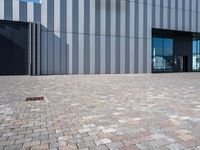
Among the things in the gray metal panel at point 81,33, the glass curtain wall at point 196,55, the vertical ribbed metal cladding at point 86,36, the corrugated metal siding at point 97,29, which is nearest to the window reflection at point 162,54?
the corrugated metal siding at point 97,29

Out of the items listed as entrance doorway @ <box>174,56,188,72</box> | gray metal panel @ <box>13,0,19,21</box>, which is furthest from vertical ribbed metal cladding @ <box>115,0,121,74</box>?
entrance doorway @ <box>174,56,188,72</box>

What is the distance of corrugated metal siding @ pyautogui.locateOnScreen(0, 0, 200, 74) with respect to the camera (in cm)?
2425

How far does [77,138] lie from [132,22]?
25.6 m

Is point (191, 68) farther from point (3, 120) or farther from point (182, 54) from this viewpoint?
point (3, 120)

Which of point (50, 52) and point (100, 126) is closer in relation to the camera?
point (100, 126)

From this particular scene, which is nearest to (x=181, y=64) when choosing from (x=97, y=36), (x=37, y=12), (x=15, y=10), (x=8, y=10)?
(x=97, y=36)

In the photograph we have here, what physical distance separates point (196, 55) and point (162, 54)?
785cm

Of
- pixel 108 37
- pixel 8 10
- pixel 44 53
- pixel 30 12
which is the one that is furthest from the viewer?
pixel 108 37

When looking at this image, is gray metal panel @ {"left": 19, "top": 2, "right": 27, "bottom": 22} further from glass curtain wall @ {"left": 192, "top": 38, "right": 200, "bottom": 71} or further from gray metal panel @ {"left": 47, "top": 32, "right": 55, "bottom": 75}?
glass curtain wall @ {"left": 192, "top": 38, "right": 200, "bottom": 71}

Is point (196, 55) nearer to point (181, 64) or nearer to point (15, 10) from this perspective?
point (181, 64)

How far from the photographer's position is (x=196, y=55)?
3716 cm

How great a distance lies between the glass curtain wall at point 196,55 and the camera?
36.9m

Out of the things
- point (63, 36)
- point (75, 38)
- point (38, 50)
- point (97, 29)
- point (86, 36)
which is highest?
point (97, 29)

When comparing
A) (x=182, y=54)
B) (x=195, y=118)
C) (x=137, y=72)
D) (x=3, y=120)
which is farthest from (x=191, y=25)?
(x=3, y=120)
